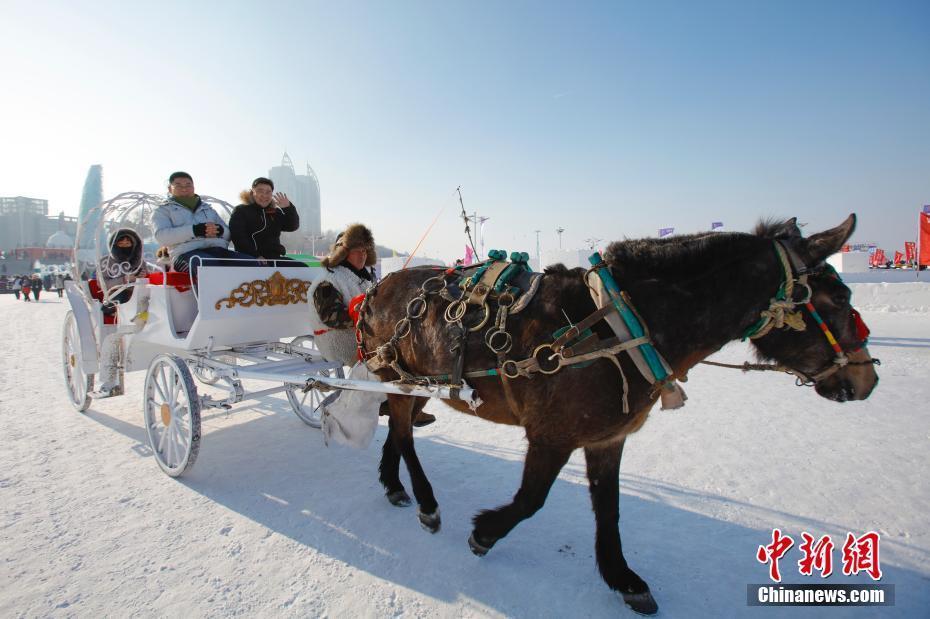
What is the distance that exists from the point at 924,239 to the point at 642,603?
704 inches

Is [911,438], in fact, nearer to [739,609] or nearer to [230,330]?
[739,609]

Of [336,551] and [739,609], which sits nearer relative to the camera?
[739,609]

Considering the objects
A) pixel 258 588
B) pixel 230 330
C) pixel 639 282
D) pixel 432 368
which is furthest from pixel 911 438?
pixel 230 330

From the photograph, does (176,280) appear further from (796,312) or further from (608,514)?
(796,312)

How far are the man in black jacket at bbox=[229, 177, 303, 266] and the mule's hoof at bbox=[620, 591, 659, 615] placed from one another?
351 cm

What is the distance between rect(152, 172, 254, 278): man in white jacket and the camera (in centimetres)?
404

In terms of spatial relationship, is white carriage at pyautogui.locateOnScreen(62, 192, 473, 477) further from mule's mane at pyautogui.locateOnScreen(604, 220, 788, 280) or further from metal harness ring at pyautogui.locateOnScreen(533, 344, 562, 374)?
mule's mane at pyautogui.locateOnScreen(604, 220, 788, 280)

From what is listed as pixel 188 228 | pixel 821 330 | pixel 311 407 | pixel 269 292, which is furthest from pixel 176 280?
pixel 821 330

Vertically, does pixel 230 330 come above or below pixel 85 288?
below

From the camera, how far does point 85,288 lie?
508cm

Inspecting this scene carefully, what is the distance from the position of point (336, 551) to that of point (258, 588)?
17.1 inches

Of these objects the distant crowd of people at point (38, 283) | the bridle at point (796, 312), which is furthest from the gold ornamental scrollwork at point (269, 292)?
the distant crowd of people at point (38, 283)

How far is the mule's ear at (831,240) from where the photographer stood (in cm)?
185

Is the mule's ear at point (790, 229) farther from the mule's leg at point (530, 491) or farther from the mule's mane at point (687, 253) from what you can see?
the mule's leg at point (530, 491)
